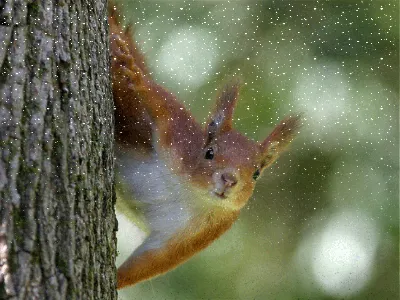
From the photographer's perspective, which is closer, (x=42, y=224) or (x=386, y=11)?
(x=42, y=224)

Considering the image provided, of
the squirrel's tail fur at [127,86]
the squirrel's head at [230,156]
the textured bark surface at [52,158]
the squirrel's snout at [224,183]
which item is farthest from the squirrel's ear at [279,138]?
the textured bark surface at [52,158]

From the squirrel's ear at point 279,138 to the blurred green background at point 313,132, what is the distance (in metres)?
1.24

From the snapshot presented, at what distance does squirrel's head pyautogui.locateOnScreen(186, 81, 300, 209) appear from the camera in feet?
8.75

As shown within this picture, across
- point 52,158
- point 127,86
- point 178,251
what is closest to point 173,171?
point 178,251

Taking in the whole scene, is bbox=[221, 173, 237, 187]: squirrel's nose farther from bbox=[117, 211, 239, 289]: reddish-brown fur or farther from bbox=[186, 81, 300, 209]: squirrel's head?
bbox=[117, 211, 239, 289]: reddish-brown fur

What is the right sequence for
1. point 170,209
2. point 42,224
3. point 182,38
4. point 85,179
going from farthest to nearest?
point 182,38, point 170,209, point 85,179, point 42,224

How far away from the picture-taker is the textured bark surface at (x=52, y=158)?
1.57 m

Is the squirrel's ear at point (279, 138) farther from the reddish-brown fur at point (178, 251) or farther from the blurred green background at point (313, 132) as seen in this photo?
the blurred green background at point (313, 132)

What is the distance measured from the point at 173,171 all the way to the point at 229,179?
22cm

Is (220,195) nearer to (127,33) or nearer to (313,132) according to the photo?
(127,33)

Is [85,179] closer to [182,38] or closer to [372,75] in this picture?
[182,38]

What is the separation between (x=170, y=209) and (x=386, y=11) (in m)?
2.41

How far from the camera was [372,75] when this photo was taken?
14.9 feet

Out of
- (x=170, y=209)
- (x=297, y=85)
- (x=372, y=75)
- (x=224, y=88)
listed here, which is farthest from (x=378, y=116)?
(x=170, y=209)
